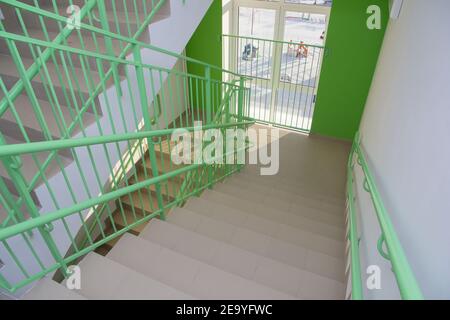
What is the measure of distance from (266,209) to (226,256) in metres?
1.03

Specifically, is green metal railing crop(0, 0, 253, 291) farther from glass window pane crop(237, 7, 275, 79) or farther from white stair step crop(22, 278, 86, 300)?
glass window pane crop(237, 7, 275, 79)

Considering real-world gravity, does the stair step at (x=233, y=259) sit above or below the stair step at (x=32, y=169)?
below

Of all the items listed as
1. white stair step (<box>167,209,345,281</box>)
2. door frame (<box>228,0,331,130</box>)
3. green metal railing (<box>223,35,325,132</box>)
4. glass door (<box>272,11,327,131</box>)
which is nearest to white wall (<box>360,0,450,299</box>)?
white stair step (<box>167,209,345,281</box>)

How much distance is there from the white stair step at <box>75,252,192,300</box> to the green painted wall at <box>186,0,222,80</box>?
4656 millimetres

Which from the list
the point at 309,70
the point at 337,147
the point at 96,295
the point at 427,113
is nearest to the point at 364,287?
the point at 427,113

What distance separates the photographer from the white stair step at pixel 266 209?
3.02 meters

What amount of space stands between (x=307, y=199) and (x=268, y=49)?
3.08 meters

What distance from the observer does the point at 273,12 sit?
5.05 metres

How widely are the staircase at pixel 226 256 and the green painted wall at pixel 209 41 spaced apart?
3.25 metres

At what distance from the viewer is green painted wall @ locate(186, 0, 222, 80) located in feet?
17.2

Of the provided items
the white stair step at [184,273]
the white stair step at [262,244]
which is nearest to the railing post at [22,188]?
the white stair step at [184,273]

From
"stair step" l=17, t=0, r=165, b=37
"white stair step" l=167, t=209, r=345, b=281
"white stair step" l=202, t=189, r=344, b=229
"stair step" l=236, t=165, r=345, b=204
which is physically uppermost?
"stair step" l=17, t=0, r=165, b=37

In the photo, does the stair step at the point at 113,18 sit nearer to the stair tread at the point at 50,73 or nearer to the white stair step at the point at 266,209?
the stair tread at the point at 50,73

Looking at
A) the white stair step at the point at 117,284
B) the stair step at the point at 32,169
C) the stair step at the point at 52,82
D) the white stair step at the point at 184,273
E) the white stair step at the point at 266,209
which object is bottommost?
the white stair step at the point at 266,209
